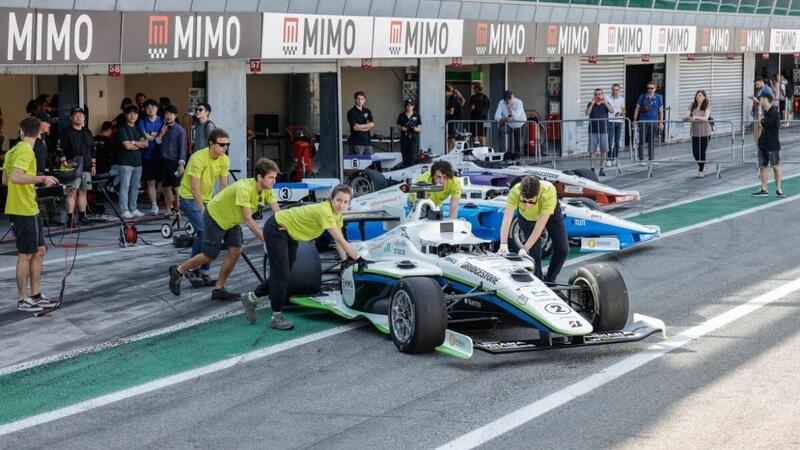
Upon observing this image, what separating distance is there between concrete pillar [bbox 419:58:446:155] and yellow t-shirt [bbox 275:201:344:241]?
15.6 metres

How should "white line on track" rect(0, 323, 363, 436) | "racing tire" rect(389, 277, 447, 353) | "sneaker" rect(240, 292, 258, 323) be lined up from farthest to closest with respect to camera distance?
1. "sneaker" rect(240, 292, 258, 323)
2. "racing tire" rect(389, 277, 447, 353)
3. "white line on track" rect(0, 323, 363, 436)

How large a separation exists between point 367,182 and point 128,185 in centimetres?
383

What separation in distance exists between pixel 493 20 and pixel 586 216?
44.9 ft

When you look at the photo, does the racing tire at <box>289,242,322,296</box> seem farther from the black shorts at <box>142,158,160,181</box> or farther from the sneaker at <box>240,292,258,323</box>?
the black shorts at <box>142,158,160,181</box>

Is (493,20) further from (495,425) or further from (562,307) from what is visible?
(495,425)

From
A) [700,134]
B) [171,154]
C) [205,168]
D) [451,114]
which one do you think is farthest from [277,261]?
[451,114]

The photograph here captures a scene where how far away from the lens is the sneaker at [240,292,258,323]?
1314cm

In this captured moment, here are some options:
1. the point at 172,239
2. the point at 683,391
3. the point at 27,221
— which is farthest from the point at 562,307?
the point at 172,239

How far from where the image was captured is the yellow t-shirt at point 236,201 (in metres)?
13.4

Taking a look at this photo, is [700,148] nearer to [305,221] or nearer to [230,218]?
[230,218]

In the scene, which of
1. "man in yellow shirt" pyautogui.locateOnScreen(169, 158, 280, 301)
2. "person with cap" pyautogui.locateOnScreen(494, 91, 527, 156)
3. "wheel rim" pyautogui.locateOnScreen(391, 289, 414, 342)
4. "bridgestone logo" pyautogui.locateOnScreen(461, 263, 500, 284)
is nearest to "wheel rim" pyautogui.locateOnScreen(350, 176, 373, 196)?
"person with cap" pyautogui.locateOnScreen(494, 91, 527, 156)

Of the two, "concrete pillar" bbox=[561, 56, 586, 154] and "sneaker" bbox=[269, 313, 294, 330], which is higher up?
"concrete pillar" bbox=[561, 56, 586, 154]

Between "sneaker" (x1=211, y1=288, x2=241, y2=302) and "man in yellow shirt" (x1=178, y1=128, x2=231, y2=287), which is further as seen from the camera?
"man in yellow shirt" (x1=178, y1=128, x2=231, y2=287)

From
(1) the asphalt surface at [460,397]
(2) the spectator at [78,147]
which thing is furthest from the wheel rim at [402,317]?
(2) the spectator at [78,147]
